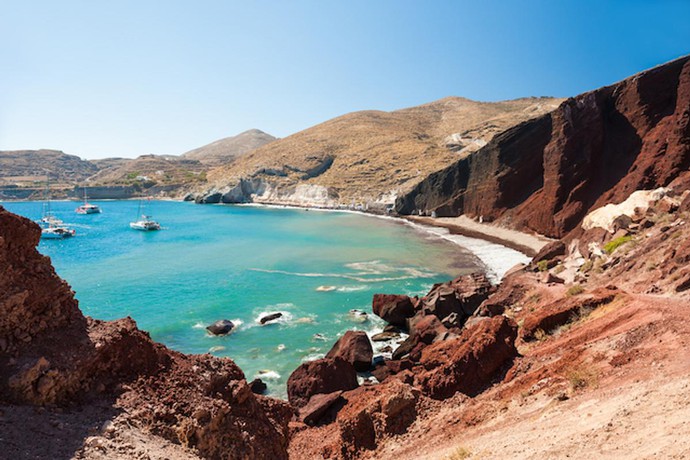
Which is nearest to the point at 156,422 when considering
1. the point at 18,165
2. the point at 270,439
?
the point at 270,439

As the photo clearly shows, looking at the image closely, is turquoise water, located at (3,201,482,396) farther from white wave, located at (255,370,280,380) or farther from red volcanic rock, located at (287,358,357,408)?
red volcanic rock, located at (287,358,357,408)

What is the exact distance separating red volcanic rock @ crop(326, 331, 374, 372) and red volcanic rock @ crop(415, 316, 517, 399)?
17.3 feet

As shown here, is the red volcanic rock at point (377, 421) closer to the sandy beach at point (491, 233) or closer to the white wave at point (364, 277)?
the white wave at point (364, 277)

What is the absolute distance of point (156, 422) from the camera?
5.59 metres

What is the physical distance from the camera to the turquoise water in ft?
67.8

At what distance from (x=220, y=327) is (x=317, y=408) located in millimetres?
11565

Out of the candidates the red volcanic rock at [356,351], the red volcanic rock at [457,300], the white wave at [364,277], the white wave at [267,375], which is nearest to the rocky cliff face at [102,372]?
the red volcanic rock at [356,351]

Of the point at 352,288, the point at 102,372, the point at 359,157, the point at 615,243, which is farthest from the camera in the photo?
the point at 359,157

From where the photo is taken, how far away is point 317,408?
450 inches

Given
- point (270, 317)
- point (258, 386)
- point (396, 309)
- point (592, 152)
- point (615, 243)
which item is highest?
point (592, 152)

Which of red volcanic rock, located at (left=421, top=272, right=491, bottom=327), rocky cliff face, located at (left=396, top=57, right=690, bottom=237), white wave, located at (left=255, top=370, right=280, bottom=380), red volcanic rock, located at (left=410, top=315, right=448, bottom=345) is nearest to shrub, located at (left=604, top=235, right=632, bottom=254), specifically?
red volcanic rock, located at (left=421, top=272, right=491, bottom=327)

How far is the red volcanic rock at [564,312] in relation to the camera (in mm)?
12266

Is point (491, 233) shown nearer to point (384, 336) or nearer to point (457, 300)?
point (457, 300)

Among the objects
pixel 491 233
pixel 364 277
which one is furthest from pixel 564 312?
pixel 491 233
